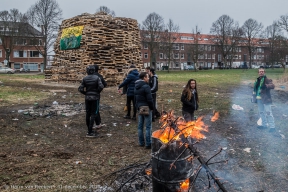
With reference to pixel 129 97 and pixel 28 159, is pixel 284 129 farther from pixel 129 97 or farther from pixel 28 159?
pixel 28 159

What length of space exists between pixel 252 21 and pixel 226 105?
59.9 meters

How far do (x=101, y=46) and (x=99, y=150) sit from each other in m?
15.4

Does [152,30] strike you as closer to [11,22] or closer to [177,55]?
[11,22]

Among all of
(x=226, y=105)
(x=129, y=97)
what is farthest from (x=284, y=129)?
(x=129, y=97)

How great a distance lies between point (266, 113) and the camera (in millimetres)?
7457

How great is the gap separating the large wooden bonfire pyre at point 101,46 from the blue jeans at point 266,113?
14107 mm

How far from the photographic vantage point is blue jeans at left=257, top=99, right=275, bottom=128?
7.34 meters

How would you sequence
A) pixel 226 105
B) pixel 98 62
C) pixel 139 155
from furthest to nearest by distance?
1. pixel 98 62
2. pixel 226 105
3. pixel 139 155

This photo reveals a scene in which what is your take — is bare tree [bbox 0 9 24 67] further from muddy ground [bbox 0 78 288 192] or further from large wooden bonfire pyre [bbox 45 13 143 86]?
muddy ground [bbox 0 78 288 192]

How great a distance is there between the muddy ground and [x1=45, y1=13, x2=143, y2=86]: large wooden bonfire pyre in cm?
1074

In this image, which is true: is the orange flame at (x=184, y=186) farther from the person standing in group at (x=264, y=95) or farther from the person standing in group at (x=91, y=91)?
the person standing in group at (x=264, y=95)

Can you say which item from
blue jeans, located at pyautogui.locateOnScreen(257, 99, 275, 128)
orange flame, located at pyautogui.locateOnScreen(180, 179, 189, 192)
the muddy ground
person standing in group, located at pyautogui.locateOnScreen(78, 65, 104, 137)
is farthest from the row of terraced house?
orange flame, located at pyautogui.locateOnScreen(180, 179, 189, 192)

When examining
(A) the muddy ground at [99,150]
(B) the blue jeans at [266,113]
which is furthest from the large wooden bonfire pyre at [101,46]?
(B) the blue jeans at [266,113]

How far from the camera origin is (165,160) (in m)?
3.40
